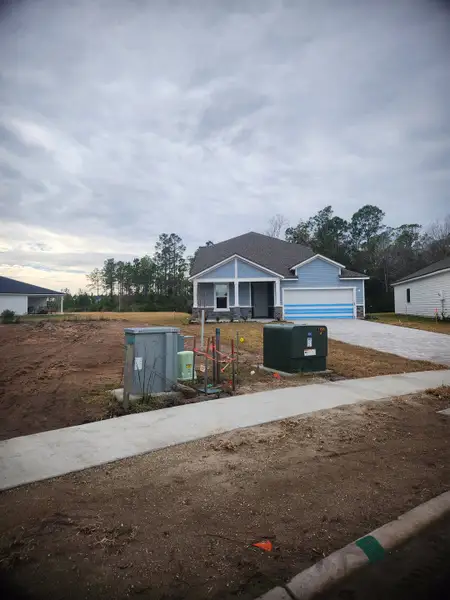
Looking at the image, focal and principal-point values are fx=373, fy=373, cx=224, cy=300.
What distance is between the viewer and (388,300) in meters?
39.9

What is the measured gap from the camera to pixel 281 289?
26.3 meters

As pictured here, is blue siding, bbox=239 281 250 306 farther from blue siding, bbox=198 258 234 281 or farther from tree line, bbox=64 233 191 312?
tree line, bbox=64 233 191 312

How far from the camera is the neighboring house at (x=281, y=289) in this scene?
25812 millimetres

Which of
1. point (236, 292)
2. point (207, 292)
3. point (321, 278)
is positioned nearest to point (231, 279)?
point (236, 292)

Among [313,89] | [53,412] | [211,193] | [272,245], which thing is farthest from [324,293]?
[53,412]

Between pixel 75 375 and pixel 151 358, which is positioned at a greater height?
pixel 151 358

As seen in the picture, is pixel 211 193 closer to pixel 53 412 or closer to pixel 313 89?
pixel 313 89

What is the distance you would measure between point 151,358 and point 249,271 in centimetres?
2001

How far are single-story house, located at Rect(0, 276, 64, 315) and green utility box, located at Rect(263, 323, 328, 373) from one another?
38070 mm

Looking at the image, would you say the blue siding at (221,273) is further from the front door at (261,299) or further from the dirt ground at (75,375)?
the dirt ground at (75,375)

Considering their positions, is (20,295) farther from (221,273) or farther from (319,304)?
(319,304)

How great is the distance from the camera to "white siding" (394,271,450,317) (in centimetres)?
2633

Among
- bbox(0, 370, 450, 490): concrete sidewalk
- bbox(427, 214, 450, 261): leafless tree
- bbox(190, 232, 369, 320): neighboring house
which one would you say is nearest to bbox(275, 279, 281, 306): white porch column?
bbox(190, 232, 369, 320): neighboring house

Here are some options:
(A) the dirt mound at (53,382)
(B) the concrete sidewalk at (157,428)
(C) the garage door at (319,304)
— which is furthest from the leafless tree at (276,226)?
(B) the concrete sidewalk at (157,428)
